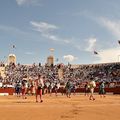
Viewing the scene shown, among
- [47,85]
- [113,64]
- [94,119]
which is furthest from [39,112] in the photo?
[113,64]

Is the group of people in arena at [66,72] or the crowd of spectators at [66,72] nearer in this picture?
the group of people in arena at [66,72]

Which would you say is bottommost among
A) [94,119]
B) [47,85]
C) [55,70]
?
[94,119]

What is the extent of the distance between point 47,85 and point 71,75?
30.7 metres

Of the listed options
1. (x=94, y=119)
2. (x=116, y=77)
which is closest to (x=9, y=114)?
(x=94, y=119)

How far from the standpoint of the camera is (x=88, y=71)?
271 ft

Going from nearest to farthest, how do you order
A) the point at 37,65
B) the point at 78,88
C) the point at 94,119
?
the point at 94,119 → the point at 78,88 → the point at 37,65

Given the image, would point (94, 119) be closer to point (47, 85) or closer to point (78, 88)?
point (47, 85)

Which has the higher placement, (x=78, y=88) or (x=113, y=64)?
(x=113, y=64)

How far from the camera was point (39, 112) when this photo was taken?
15.4m

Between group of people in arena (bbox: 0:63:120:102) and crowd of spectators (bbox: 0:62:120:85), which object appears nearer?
group of people in arena (bbox: 0:63:120:102)

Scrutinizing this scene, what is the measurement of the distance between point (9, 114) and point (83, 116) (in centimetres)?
276

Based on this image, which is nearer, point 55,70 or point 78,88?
point 78,88

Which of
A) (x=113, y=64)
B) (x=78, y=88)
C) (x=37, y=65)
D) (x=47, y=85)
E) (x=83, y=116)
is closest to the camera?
(x=83, y=116)

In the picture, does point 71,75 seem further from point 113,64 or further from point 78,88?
point 78,88
